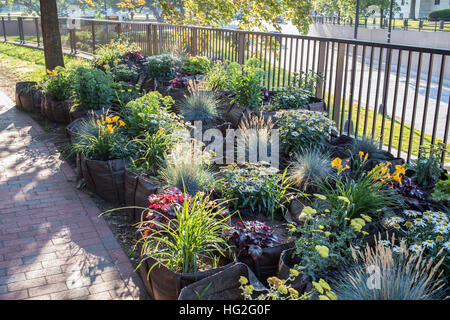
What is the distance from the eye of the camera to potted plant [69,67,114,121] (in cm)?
648

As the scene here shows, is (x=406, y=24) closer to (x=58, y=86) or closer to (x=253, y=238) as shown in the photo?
(x=58, y=86)

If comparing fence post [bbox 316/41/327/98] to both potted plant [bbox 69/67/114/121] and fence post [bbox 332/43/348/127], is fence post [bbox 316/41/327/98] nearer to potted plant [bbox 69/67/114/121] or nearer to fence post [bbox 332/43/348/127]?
fence post [bbox 332/43/348/127]

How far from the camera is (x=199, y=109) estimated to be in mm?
6363

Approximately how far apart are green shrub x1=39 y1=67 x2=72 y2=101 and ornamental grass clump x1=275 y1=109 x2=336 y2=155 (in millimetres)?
3856

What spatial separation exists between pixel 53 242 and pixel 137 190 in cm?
91

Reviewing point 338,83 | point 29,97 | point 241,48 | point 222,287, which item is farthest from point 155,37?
point 222,287

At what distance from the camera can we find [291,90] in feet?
21.0

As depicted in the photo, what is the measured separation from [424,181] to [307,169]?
120cm

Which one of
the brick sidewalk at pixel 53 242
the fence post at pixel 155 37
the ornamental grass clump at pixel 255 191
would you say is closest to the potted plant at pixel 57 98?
the brick sidewalk at pixel 53 242

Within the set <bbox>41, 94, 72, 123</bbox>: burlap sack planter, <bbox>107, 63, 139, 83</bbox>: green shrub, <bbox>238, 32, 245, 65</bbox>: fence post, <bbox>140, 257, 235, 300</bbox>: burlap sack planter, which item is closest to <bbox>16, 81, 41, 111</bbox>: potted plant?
Answer: <bbox>41, 94, 72, 123</bbox>: burlap sack planter

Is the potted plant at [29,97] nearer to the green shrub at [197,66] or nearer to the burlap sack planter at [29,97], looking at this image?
the burlap sack planter at [29,97]
